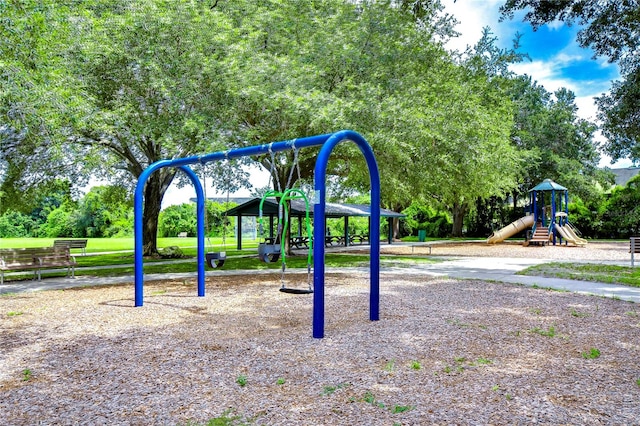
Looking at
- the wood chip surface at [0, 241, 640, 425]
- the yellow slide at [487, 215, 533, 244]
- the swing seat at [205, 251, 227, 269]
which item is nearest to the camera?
the wood chip surface at [0, 241, 640, 425]

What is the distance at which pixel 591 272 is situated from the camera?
12664 millimetres

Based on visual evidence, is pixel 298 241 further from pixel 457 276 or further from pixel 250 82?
pixel 250 82

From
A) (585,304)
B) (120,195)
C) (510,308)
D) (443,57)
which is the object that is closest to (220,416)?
(510,308)

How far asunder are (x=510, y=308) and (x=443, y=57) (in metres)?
10.9

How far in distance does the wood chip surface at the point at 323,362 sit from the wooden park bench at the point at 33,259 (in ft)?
10.3

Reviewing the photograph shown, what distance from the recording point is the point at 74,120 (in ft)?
25.6

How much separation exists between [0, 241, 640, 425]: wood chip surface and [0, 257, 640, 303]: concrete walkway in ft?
4.74

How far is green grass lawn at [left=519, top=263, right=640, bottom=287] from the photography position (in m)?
10.9

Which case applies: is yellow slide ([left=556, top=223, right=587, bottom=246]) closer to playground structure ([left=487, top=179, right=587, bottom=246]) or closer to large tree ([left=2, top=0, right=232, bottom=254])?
playground structure ([left=487, top=179, right=587, bottom=246])

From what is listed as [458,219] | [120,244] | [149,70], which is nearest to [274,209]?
[149,70]

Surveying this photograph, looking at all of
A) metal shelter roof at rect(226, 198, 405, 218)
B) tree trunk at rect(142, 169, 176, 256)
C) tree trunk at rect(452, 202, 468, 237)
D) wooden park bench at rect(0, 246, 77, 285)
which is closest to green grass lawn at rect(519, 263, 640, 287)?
metal shelter roof at rect(226, 198, 405, 218)

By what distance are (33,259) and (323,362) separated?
961cm

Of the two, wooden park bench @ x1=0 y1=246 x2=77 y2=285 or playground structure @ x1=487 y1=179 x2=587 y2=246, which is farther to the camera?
playground structure @ x1=487 y1=179 x2=587 y2=246

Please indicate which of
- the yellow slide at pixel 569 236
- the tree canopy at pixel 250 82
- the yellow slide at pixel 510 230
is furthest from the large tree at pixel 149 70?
the yellow slide at pixel 510 230
